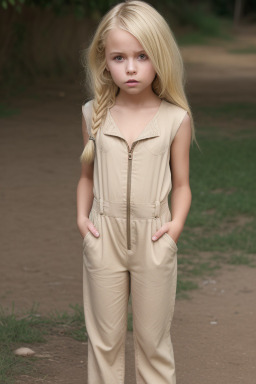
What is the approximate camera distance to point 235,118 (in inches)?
475

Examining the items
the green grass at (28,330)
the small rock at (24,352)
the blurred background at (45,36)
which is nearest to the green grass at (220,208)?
the green grass at (28,330)

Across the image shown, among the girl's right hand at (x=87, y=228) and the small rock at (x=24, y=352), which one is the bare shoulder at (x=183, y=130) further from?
the small rock at (x=24, y=352)

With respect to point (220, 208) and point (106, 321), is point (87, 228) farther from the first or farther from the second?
point (220, 208)

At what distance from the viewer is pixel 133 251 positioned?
2.71 m

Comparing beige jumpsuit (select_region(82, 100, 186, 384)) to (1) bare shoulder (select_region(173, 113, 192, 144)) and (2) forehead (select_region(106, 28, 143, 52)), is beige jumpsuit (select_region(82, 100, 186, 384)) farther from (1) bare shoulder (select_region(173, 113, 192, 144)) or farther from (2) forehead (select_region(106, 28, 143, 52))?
(2) forehead (select_region(106, 28, 143, 52))

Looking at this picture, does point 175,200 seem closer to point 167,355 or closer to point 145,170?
point 145,170

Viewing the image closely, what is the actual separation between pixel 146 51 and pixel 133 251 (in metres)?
0.65

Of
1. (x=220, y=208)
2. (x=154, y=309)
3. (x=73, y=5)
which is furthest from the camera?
(x=73, y=5)

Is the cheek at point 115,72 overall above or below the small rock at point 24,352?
above

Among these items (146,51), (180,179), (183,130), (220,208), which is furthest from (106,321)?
(220,208)

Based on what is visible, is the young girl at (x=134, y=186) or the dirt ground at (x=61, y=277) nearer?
the young girl at (x=134, y=186)

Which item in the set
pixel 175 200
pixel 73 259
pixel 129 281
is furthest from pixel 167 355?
pixel 73 259

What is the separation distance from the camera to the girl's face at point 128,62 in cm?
266

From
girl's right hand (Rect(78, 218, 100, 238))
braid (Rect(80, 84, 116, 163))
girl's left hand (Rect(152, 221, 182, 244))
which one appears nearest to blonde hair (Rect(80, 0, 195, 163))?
braid (Rect(80, 84, 116, 163))
